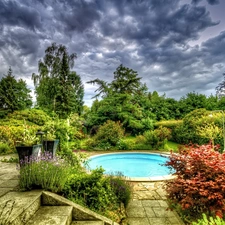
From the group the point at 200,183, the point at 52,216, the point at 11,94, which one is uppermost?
the point at 11,94

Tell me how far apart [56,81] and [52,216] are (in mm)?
17408

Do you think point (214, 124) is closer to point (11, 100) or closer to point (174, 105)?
point (174, 105)

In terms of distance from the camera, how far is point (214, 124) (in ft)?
32.9

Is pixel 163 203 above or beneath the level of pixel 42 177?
beneath

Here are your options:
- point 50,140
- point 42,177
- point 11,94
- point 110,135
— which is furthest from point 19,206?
point 11,94

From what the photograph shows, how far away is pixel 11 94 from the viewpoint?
14.7m

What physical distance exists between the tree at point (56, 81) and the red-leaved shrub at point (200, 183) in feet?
52.5

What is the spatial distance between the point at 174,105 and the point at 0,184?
1649 cm

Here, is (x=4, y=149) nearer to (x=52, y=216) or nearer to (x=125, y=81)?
(x=52, y=216)

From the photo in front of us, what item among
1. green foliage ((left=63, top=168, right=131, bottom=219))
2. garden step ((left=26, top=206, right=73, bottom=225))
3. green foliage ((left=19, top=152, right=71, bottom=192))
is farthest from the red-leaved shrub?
green foliage ((left=19, top=152, right=71, bottom=192))

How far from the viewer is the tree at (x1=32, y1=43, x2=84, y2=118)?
17.6 metres

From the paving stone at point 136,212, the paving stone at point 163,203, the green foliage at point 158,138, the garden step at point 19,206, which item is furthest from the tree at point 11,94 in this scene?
the paving stone at point 163,203


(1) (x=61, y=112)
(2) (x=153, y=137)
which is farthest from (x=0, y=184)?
(1) (x=61, y=112)

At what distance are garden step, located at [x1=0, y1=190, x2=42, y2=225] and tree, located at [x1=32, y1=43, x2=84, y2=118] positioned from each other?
15.6 meters
